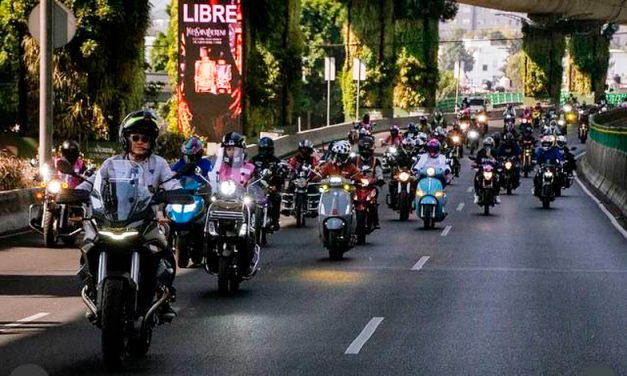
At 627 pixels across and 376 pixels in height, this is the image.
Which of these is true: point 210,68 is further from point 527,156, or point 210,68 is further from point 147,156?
point 147,156

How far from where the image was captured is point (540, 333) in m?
14.4

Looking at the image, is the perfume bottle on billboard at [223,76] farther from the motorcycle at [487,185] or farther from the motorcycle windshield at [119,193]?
the motorcycle windshield at [119,193]

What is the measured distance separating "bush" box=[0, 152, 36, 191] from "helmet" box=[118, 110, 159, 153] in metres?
15.9

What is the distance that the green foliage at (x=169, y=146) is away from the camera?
42469 millimetres

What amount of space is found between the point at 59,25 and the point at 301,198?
5.84 m

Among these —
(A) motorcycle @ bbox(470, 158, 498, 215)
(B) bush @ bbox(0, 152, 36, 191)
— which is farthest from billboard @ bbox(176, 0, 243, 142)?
(B) bush @ bbox(0, 152, 36, 191)

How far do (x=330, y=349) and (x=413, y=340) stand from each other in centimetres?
98

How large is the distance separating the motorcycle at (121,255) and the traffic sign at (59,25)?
17020 millimetres

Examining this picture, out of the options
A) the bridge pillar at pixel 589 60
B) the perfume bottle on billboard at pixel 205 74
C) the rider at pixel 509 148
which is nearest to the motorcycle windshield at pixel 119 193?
the rider at pixel 509 148

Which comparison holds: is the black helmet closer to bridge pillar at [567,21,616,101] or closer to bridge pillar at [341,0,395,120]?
bridge pillar at [341,0,395,120]

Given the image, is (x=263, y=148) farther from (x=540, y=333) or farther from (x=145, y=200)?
(x=145, y=200)

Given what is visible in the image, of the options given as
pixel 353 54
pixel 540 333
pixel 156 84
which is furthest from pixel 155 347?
pixel 353 54

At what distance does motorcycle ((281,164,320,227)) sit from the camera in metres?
29.1

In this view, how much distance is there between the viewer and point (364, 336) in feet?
46.0
